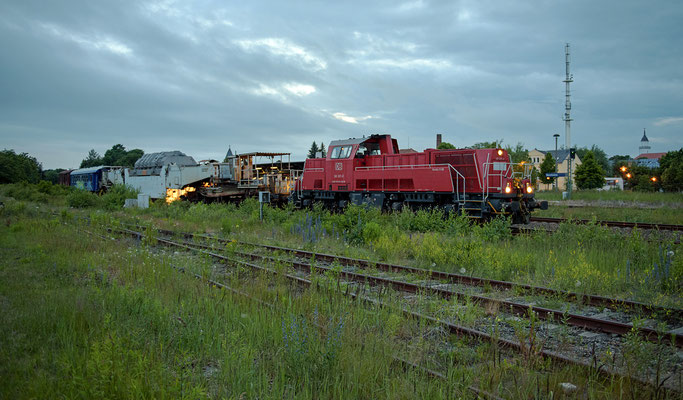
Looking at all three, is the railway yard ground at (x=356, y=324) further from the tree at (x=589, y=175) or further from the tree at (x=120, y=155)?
the tree at (x=120, y=155)

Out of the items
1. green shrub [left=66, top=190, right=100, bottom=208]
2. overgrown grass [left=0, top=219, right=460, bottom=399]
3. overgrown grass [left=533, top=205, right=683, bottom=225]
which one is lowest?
overgrown grass [left=0, top=219, right=460, bottom=399]

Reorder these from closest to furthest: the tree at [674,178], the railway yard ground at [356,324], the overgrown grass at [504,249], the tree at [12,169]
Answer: the railway yard ground at [356,324]
the overgrown grass at [504,249]
the tree at [674,178]
the tree at [12,169]

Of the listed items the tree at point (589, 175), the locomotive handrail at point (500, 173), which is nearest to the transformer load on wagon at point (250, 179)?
the locomotive handrail at point (500, 173)

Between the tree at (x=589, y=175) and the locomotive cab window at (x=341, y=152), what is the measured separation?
5483cm

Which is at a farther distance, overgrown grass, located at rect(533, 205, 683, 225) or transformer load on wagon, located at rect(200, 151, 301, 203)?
transformer load on wagon, located at rect(200, 151, 301, 203)

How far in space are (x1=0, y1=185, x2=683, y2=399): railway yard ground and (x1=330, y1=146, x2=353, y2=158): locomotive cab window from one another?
8629 mm

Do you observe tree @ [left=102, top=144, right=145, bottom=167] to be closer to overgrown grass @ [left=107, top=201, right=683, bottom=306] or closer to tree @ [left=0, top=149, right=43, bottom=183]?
tree @ [left=0, top=149, right=43, bottom=183]

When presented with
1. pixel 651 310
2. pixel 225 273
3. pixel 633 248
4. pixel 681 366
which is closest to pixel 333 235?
pixel 225 273

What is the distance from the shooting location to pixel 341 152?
1977 centimetres

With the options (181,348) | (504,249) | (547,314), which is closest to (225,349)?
(181,348)

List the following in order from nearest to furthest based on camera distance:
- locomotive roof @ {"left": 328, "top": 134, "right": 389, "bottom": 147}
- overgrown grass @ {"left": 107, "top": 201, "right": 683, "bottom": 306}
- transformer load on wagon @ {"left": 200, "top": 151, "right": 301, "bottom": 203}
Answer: overgrown grass @ {"left": 107, "top": 201, "right": 683, "bottom": 306}
locomotive roof @ {"left": 328, "top": 134, "right": 389, "bottom": 147}
transformer load on wagon @ {"left": 200, "top": 151, "right": 301, "bottom": 203}

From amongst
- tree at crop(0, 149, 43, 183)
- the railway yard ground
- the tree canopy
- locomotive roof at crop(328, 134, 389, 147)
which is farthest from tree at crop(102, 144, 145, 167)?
the railway yard ground

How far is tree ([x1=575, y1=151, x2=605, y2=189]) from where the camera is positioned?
202 ft

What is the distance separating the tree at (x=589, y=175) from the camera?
6150cm
